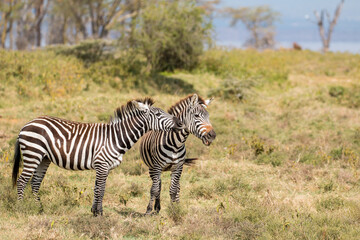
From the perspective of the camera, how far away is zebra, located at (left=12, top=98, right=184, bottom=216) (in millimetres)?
6965

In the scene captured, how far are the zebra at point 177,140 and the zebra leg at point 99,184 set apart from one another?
88 centimetres

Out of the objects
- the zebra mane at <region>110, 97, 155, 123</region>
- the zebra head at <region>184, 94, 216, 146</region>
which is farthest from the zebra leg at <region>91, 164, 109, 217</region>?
the zebra head at <region>184, 94, 216, 146</region>

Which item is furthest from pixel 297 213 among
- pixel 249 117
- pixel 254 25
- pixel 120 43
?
pixel 254 25

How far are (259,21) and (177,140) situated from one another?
55.0 metres

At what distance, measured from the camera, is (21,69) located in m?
19.3

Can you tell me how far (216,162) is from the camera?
11.2 meters

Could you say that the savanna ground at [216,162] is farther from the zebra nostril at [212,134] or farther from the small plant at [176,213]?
the zebra nostril at [212,134]

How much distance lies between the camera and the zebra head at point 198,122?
6.90 m

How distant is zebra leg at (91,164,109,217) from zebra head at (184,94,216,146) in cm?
152

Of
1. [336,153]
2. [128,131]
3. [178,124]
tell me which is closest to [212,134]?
[178,124]

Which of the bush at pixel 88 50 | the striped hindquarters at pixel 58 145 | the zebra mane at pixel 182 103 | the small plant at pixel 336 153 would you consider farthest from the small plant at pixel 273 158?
the bush at pixel 88 50

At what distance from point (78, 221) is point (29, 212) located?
928 mm

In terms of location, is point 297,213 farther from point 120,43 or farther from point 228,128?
point 120,43

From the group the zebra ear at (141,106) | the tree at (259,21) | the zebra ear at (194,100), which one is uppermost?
the tree at (259,21)
